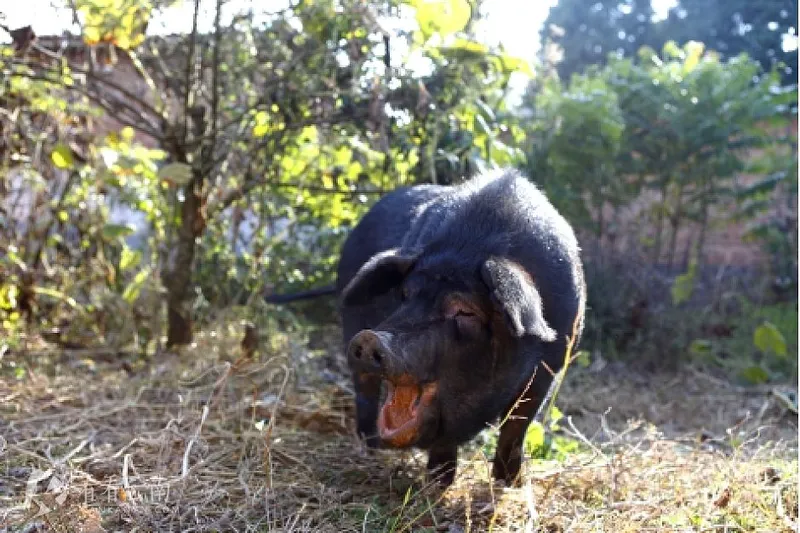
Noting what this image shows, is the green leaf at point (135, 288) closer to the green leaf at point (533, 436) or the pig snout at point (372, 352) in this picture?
the green leaf at point (533, 436)

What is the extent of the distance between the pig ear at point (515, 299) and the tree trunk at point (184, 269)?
9.40 feet

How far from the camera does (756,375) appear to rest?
708 cm

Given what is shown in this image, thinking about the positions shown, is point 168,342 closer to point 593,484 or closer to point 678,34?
point 593,484

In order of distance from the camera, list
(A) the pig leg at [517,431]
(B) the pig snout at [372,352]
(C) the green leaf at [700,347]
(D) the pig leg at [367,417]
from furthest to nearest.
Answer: (C) the green leaf at [700,347], (D) the pig leg at [367,417], (A) the pig leg at [517,431], (B) the pig snout at [372,352]

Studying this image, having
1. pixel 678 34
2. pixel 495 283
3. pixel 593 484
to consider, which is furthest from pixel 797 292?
pixel 678 34

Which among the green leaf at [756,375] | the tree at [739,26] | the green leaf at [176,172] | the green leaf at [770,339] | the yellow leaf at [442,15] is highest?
the tree at [739,26]

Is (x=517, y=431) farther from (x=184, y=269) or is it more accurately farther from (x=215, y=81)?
(x=184, y=269)

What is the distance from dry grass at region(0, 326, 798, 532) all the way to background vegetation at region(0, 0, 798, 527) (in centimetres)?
59

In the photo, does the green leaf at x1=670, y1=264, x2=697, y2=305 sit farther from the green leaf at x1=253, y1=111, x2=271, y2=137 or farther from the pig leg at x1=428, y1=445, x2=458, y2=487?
the pig leg at x1=428, y1=445, x2=458, y2=487

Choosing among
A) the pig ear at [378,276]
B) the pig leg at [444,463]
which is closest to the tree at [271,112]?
the pig ear at [378,276]

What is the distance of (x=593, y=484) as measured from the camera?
354cm

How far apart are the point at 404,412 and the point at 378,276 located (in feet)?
1.82

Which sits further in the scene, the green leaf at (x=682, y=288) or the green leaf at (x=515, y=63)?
the green leaf at (x=682, y=288)

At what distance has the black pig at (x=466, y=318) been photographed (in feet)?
9.78
